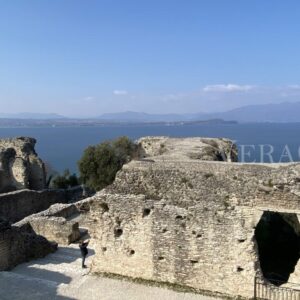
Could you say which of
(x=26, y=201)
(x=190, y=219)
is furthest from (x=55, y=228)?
(x=190, y=219)

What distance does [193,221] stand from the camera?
12.7 m

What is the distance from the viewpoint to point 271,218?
16891 mm

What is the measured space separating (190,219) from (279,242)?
16.7ft

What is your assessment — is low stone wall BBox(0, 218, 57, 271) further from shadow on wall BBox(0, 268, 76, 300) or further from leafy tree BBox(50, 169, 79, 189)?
leafy tree BBox(50, 169, 79, 189)

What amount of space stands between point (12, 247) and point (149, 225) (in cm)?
554

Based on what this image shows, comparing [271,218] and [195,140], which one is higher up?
[195,140]

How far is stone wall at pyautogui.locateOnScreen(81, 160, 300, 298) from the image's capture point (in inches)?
479

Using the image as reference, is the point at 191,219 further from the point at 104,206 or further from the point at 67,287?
the point at 67,287

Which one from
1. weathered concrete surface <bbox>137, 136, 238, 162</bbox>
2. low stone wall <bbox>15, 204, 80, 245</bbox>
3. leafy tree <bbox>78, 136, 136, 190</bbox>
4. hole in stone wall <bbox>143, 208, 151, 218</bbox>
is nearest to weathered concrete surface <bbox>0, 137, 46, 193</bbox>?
leafy tree <bbox>78, 136, 136, 190</bbox>

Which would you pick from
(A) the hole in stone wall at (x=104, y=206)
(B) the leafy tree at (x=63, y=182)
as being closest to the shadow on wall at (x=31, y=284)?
(A) the hole in stone wall at (x=104, y=206)

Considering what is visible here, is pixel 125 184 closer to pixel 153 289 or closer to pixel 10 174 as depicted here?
pixel 153 289

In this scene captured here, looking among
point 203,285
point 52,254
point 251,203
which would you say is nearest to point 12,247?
point 52,254

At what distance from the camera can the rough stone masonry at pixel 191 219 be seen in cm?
1215

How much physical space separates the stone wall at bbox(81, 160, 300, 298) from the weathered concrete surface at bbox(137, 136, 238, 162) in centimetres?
242
